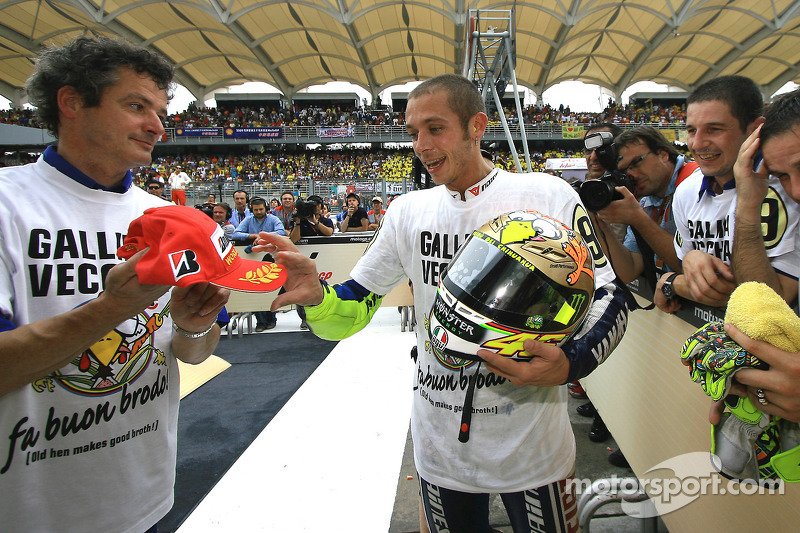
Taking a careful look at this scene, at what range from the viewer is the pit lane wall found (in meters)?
1.24

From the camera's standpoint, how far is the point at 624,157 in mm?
2209

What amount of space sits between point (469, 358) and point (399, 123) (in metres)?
29.2

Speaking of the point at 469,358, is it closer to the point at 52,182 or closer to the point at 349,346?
the point at 52,182

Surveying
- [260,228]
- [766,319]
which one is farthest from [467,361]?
[260,228]

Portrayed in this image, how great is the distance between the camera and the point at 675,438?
5.48 feet

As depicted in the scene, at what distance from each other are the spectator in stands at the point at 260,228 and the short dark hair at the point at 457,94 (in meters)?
5.27

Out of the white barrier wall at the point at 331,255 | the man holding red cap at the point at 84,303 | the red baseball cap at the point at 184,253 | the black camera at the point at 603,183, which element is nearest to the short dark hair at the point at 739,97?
the black camera at the point at 603,183

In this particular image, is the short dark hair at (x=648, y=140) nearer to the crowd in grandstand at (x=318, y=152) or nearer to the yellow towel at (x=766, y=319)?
the yellow towel at (x=766, y=319)

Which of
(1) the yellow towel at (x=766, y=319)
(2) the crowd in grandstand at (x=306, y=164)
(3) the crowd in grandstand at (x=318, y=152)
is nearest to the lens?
(1) the yellow towel at (x=766, y=319)

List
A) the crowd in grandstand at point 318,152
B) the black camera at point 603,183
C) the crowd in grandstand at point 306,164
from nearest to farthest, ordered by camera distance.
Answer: the black camera at point 603,183 < the crowd in grandstand at point 306,164 < the crowd in grandstand at point 318,152

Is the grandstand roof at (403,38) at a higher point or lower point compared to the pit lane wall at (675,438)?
higher

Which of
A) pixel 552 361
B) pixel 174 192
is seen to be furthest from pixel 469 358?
pixel 174 192

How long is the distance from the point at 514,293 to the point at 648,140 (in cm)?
173

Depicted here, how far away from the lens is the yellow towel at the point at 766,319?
76 centimetres
